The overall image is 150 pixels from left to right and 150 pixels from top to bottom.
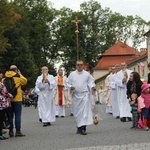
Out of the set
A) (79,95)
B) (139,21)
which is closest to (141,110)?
(79,95)

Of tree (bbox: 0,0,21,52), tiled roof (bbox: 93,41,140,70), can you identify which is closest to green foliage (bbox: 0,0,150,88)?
tiled roof (bbox: 93,41,140,70)

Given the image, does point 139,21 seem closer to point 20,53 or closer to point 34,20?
point 34,20

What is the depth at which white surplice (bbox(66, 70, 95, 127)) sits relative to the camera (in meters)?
14.7

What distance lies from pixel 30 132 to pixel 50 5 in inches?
2933

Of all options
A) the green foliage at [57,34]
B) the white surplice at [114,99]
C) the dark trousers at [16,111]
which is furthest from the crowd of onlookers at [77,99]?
the green foliage at [57,34]

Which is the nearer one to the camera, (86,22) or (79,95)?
(79,95)

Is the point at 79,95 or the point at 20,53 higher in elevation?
the point at 20,53

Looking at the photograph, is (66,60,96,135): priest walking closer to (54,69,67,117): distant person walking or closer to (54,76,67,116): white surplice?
(54,69,67,117): distant person walking

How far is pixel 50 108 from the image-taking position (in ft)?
60.6

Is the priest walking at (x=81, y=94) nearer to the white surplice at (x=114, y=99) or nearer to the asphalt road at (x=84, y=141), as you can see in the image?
the asphalt road at (x=84, y=141)

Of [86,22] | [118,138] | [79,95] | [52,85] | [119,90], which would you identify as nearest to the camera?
[118,138]

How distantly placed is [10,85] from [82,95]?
1.97m

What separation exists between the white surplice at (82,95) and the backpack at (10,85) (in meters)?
1.57

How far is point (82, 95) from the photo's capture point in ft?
48.5
